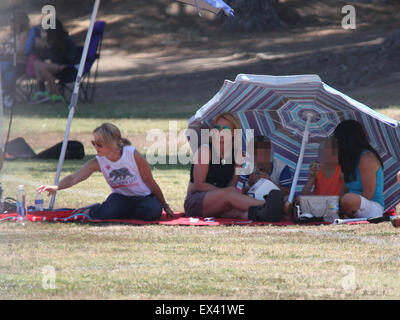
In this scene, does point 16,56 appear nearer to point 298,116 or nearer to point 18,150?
point 18,150

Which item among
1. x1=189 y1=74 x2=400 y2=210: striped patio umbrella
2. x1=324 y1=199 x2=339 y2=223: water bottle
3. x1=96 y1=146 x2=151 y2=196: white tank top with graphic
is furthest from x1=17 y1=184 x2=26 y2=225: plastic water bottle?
x1=324 y1=199 x2=339 y2=223: water bottle

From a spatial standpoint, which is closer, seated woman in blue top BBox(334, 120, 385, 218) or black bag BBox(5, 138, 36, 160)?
seated woman in blue top BBox(334, 120, 385, 218)

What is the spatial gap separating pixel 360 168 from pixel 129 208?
2.23 meters

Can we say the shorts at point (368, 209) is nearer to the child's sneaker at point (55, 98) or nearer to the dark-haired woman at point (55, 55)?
the dark-haired woman at point (55, 55)

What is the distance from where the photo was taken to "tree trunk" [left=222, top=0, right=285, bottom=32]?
32.6 meters

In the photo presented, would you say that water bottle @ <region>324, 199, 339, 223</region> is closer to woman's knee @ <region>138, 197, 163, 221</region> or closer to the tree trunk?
woman's knee @ <region>138, 197, 163, 221</region>

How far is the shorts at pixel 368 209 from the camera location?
8938 mm

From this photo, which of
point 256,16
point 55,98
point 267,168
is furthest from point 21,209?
point 256,16

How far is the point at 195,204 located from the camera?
922cm

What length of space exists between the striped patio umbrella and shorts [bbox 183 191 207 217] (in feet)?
2.48

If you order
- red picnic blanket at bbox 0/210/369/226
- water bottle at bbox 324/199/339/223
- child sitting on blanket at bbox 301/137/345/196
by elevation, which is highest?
child sitting on blanket at bbox 301/137/345/196

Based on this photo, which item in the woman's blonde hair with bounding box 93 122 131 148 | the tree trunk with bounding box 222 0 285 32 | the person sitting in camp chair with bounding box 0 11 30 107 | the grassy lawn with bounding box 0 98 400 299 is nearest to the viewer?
the grassy lawn with bounding box 0 98 400 299

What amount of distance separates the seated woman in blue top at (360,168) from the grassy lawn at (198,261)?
30 centimetres
